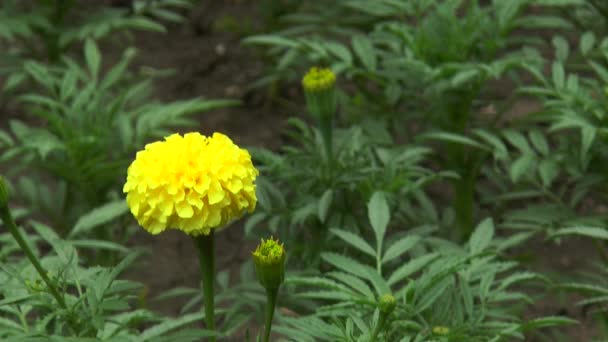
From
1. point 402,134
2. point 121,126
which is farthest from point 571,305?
point 121,126

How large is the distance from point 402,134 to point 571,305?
67 centimetres

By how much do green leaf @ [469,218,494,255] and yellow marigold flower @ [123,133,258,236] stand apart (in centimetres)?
64

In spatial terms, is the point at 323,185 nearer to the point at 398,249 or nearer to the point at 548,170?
the point at 398,249

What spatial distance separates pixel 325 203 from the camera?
214 cm

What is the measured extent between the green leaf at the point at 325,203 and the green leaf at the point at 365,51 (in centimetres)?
50

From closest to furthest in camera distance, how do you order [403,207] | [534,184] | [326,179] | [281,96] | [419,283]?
[419,283] → [326,179] → [403,207] → [534,184] → [281,96]

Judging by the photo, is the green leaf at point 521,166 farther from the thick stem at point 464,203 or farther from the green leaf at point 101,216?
the green leaf at point 101,216

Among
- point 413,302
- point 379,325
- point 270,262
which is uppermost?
point 270,262

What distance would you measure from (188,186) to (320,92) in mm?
754

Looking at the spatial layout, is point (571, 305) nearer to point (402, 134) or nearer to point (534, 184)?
point (534, 184)

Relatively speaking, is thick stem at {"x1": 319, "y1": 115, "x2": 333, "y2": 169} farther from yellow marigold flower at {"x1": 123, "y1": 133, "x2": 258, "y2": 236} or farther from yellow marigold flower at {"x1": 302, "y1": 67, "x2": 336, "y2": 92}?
yellow marigold flower at {"x1": 123, "y1": 133, "x2": 258, "y2": 236}

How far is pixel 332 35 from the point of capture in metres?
3.36

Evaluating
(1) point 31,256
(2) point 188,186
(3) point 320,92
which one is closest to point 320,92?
(3) point 320,92

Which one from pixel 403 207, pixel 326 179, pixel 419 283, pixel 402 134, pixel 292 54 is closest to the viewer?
pixel 419 283
